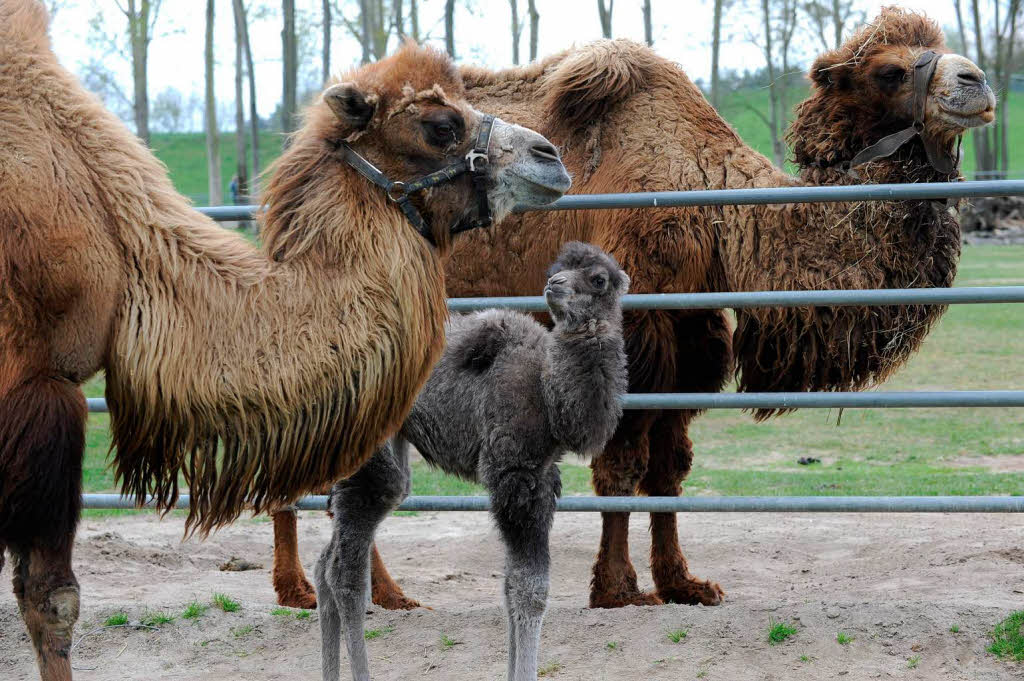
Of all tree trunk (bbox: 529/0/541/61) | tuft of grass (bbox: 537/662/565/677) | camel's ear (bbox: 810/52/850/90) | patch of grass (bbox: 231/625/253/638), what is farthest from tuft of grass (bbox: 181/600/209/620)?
tree trunk (bbox: 529/0/541/61)

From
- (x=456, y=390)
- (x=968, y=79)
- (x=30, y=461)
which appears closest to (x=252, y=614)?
(x=456, y=390)

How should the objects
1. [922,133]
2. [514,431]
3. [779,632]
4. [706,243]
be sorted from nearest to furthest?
[514,431]
[779,632]
[922,133]
[706,243]

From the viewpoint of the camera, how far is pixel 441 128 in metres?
3.71

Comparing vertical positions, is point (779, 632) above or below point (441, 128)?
below

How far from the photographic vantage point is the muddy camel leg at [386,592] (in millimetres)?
5824

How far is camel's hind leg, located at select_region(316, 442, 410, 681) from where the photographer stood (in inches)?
177

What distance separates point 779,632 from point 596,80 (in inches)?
112

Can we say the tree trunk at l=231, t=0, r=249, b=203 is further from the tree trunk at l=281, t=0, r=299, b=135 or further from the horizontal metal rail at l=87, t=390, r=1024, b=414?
the horizontal metal rail at l=87, t=390, r=1024, b=414

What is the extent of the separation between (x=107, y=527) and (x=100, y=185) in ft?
15.8

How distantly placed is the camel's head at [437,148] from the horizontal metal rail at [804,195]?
1347 millimetres

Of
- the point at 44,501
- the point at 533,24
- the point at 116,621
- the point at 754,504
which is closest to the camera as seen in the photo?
the point at 44,501

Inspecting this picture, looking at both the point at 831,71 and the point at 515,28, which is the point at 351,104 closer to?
the point at 831,71

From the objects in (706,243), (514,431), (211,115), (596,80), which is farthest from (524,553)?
(211,115)

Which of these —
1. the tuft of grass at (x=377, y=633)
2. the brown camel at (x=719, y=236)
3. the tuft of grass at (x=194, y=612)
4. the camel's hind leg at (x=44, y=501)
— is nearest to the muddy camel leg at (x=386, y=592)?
the brown camel at (x=719, y=236)
